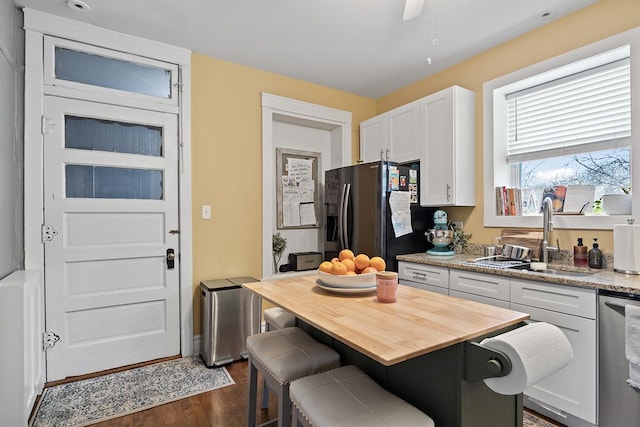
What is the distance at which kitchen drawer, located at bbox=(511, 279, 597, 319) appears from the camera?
179 cm

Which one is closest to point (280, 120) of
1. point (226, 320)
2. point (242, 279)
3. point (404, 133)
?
point (404, 133)

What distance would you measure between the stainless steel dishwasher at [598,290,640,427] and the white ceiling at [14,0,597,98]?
6.40 feet

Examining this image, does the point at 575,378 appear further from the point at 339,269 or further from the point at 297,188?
the point at 297,188

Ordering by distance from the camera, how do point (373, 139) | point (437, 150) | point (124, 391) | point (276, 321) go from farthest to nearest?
point (373, 139) < point (437, 150) < point (124, 391) < point (276, 321)

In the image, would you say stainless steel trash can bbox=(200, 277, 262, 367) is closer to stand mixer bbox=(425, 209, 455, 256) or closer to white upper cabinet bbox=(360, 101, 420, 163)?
stand mixer bbox=(425, 209, 455, 256)

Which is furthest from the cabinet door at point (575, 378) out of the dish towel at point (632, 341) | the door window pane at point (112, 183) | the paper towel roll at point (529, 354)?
the door window pane at point (112, 183)

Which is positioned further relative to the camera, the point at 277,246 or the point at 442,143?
the point at 277,246

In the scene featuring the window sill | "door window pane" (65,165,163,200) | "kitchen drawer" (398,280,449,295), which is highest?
"door window pane" (65,165,163,200)

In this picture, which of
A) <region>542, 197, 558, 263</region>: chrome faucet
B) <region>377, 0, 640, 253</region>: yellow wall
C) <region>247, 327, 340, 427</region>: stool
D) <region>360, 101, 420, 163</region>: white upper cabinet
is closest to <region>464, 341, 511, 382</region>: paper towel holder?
<region>247, 327, 340, 427</region>: stool

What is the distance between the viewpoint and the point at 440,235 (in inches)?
118

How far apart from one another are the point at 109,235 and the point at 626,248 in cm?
351

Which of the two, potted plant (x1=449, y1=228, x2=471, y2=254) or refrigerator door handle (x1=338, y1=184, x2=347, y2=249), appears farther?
refrigerator door handle (x1=338, y1=184, x2=347, y2=249)

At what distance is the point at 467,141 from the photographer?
296 centimetres

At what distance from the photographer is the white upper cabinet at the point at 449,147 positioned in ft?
9.47
